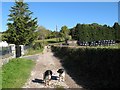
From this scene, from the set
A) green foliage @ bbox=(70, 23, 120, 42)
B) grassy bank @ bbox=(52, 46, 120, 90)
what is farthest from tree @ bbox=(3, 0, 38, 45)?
grassy bank @ bbox=(52, 46, 120, 90)

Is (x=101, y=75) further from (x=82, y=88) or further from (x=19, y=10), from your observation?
(x=19, y=10)

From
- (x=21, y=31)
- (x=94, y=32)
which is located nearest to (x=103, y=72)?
(x=21, y=31)

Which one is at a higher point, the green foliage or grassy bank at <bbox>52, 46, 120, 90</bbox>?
the green foliage

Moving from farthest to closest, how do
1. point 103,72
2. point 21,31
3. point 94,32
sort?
point 94,32 → point 21,31 → point 103,72

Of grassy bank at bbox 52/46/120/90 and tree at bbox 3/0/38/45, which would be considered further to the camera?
tree at bbox 3/0/38/45

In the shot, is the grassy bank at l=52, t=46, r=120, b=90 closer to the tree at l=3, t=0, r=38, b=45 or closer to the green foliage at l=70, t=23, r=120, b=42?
the tree at l=3, t=0, r=38, b=45

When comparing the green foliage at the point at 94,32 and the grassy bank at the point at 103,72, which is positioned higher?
the green foliage at the point at 94,32

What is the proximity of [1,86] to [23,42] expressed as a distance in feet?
165

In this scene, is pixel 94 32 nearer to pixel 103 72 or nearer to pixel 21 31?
pixel 21 31

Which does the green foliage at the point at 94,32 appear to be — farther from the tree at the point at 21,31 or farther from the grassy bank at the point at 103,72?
the grassy bank at the point at 103,72

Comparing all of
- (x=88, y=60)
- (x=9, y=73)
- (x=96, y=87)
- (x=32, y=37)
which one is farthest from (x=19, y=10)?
(x=96, y=87)

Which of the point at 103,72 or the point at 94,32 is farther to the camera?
the point at 94,32

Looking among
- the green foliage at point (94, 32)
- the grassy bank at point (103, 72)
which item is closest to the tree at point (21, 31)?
the green foliage at point (94, 32)

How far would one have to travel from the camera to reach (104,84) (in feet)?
50.9
